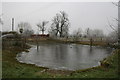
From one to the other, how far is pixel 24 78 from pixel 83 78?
267cm

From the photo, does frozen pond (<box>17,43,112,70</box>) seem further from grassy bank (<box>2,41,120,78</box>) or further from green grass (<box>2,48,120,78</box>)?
green grass (<box>2,48,120,78</box>)

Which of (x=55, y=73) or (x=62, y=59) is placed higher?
(x=55, y=73)

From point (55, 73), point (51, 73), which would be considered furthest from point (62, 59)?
point (51, 73)

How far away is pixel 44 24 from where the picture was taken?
7288cm

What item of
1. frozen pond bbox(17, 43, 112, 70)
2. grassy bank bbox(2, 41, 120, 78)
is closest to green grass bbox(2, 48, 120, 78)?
grassy bank bbox(2, 41, 120, 78)

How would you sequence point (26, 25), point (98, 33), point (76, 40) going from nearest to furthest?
1. point (76, 40)
2. point (26, 25)
3. point (98, 33)

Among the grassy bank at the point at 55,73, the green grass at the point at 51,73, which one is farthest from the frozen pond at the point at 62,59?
the green grass at the point at 51,73

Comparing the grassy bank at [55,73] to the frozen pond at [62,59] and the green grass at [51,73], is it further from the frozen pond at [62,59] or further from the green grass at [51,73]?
the frozen pond at [62,59]

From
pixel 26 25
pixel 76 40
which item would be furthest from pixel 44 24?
pixel 76 40

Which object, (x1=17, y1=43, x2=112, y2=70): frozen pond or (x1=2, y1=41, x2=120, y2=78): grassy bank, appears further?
(x1=17, y1=43, x2=112, y2=70): frozen pond

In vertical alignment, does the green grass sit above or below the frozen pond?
above

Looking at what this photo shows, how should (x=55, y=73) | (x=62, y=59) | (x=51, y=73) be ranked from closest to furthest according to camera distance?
1. (x=51, y=73)
2. (x=55, y=73)
3. (x=62, y=59)

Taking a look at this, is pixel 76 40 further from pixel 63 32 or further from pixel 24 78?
pixel 24 78

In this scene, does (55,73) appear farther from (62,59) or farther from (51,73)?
(62,59)
